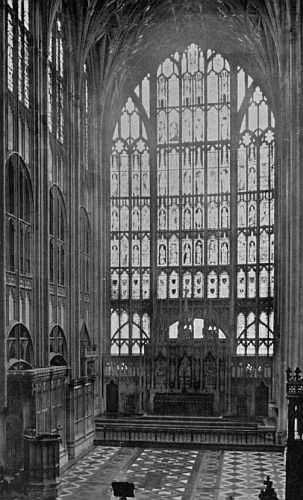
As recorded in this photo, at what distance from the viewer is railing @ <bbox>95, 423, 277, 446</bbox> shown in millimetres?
26391

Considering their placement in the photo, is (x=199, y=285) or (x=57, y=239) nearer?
(x=57, y=239)

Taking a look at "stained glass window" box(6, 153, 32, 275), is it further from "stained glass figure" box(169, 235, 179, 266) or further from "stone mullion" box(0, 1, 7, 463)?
"stained glass figure" box(169, 235, 179, 266)

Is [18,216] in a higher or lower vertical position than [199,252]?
higher

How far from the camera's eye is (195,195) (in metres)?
35.2

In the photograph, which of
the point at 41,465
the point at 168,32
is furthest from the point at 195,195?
the point at 41,465

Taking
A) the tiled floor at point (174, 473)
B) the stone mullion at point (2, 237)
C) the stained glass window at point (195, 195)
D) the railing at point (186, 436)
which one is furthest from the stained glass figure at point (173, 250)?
the stone mullion at point (2, 237)

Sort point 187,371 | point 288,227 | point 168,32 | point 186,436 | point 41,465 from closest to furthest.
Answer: point 41,465, point 288,227, point 186,436, point 187,371, point 168,32

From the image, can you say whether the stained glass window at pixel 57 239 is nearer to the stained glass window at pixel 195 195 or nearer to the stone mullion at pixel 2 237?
the stone mullion at pixel 2 237

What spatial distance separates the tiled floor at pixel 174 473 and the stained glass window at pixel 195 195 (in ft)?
33.2

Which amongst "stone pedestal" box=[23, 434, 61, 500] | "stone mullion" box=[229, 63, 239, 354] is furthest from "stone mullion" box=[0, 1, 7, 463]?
"stone mullion" box=[229, 63, 239, 354]

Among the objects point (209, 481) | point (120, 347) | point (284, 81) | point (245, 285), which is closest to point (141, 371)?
point (120, 347)

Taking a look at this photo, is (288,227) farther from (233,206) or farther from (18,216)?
(18,216)

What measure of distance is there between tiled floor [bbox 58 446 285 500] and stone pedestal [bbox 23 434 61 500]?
783 mm

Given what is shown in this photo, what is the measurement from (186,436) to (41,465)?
11286 millimetres
